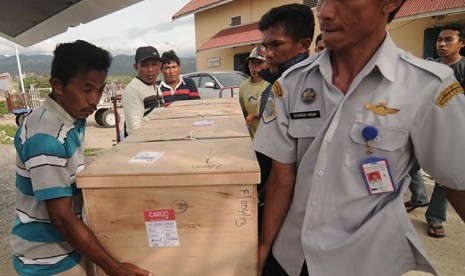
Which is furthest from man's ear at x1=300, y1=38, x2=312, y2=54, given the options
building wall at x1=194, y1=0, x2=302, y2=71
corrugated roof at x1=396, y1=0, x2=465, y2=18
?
building wall at x1=194, y1=0, x2=302, y2=71

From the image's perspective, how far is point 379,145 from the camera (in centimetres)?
89

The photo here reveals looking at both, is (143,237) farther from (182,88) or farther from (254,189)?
(182,88)

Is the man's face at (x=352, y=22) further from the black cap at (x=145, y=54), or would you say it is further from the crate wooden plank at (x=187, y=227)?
the black cap at (x=145, y=54)

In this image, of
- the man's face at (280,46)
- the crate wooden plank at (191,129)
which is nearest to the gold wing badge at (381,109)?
the crate wooden plank at (191,129)

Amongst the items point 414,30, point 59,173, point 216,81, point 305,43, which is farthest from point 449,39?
point 414,30

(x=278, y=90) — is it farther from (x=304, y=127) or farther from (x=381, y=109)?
(x=381, y=109)

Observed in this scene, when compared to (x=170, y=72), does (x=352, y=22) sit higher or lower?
higher

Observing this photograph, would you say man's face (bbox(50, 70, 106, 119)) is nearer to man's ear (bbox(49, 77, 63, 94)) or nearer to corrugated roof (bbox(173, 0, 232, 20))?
man's ear (bbox(49, 77, 63, 94))

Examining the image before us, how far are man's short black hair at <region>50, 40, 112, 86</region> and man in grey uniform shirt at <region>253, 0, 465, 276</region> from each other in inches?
28.1

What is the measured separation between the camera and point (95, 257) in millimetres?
968

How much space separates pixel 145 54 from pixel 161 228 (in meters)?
2.08

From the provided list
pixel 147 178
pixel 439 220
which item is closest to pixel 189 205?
pixel 147 178

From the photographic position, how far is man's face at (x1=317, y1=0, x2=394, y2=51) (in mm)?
854

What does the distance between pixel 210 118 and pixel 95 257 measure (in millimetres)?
985
